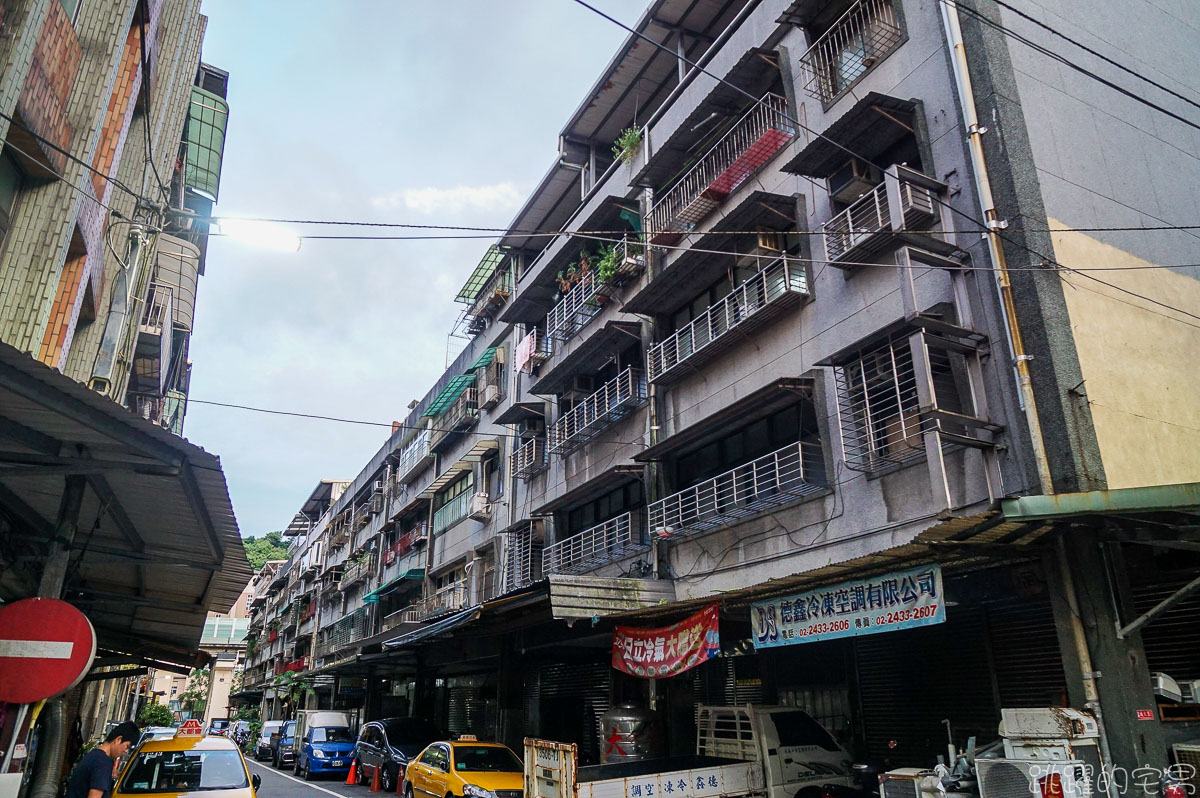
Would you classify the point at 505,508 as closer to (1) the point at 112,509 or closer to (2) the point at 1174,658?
(1) the point at 112,509

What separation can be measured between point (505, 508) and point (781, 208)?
1559 cm

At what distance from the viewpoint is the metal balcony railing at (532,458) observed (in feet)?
81.3

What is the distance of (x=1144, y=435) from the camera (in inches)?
423

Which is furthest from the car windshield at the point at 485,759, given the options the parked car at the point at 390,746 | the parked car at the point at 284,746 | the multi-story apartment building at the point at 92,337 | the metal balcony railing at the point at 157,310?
the parked car at the point at 284,746

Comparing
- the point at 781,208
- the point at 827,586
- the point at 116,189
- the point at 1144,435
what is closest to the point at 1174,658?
the point at 1144,435

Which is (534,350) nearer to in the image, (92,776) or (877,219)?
(877,219)

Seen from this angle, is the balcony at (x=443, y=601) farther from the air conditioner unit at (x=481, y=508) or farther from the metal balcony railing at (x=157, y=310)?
the metal balcony railing at (x=157, y=310)

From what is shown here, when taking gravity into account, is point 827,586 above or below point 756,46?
below

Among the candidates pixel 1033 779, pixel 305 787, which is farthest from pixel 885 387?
pixel 305 787

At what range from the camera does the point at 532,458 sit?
2497 cm

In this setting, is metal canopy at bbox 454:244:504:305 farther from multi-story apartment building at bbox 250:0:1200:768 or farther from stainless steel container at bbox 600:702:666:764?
stainless steel container at bbox 600:702:666:764

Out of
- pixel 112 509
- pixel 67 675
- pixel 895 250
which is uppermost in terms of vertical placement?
pixel 895 250

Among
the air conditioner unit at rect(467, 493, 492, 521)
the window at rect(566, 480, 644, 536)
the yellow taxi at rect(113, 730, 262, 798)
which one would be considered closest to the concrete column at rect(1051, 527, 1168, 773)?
the yellow taxi at rect(113, 730, 262, 798)

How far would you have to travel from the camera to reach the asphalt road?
2025 cm
